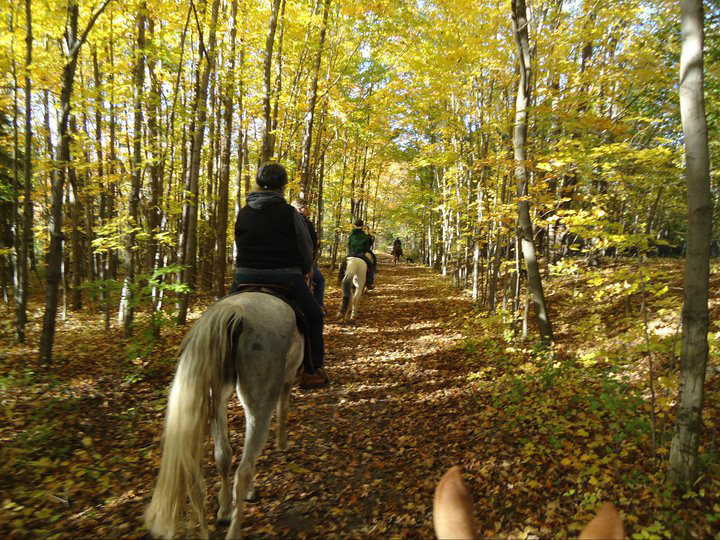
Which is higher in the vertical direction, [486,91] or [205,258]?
[486,91]

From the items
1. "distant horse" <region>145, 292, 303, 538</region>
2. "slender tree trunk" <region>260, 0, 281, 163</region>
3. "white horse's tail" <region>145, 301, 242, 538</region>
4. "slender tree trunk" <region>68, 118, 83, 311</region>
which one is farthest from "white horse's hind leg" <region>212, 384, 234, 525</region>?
"slender tree trunk" <region>68, 118, 83, 311</region>

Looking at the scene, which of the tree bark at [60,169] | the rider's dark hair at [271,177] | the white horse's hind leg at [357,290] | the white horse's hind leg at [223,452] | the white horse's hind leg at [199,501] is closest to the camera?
the white horse's hind leg at [199,501]

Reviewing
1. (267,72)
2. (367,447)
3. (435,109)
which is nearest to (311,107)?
(267,72)

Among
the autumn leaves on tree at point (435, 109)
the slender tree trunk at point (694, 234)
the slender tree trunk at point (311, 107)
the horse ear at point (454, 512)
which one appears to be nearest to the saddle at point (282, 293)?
the autumn leaves on tree at point (435, 109)

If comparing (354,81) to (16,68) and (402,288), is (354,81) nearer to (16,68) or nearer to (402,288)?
(402,288)

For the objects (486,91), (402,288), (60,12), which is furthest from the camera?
(402,288)

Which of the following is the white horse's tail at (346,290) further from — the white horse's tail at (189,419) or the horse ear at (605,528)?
the horse ear at (605,528)

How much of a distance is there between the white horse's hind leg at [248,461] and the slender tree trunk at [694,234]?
12.5ft

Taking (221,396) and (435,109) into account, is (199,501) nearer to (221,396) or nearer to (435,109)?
(221,396)

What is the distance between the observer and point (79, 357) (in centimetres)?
716

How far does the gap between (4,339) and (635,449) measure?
12.3 metres

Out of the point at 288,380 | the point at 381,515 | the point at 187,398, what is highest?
the point at 187,398

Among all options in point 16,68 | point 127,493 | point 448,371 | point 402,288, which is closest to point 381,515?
point 127,493

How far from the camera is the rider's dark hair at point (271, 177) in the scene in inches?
154
